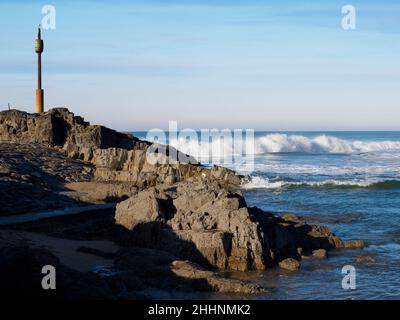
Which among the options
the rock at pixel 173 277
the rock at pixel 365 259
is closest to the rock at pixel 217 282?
the rock at pixel 173 277

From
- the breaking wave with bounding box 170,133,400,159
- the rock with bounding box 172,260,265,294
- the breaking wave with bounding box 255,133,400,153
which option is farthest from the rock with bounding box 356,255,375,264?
the breaking wave with bounding box 255,133,400,153

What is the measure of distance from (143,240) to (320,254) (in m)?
4.19

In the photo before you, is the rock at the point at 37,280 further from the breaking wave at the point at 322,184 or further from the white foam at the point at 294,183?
the white foam at the point at 294,183

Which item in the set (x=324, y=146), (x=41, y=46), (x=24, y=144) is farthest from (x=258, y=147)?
(x=24, y=144)

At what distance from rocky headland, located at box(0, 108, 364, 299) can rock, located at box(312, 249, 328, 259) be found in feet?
0.08

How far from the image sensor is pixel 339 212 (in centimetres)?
2325

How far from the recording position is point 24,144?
31922 mm

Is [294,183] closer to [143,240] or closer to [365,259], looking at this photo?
[365,259]

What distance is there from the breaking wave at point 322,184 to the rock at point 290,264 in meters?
17.0

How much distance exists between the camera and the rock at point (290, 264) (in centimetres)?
1416

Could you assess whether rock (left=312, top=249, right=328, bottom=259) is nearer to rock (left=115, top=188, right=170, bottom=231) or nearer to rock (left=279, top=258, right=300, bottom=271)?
rock (left=279, top=258, right=300, bottom=271)

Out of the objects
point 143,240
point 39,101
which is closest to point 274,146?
point 39,101

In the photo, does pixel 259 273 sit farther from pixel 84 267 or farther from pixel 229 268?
pixel 84 267
